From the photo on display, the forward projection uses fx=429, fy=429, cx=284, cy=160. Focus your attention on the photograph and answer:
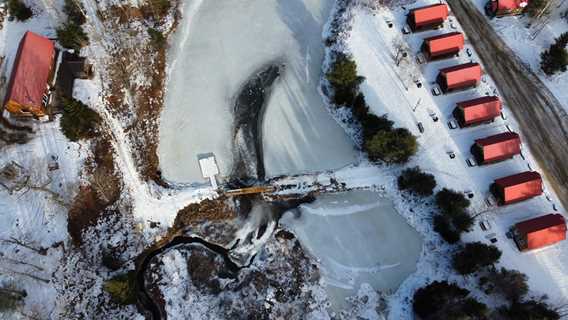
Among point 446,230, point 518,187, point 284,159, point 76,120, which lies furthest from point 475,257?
point 76,120

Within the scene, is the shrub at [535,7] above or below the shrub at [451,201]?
above

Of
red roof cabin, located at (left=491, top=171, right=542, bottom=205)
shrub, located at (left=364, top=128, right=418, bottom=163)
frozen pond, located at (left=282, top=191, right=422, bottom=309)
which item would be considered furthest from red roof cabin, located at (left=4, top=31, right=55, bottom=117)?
red roof cabin, located at (left=491, top=171, right=542, bottom=205)

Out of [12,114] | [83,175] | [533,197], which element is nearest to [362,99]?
[533,197]

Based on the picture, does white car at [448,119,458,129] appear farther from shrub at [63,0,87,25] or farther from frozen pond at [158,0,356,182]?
shrub at [63,0,87,25]

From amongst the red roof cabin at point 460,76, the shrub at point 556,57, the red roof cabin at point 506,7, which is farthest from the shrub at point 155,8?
the shrub at point 556,57

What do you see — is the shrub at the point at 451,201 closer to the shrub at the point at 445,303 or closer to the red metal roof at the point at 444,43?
the shrub at the point at 445,303

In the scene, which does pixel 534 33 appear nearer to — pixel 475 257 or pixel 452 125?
pixel 452 125
